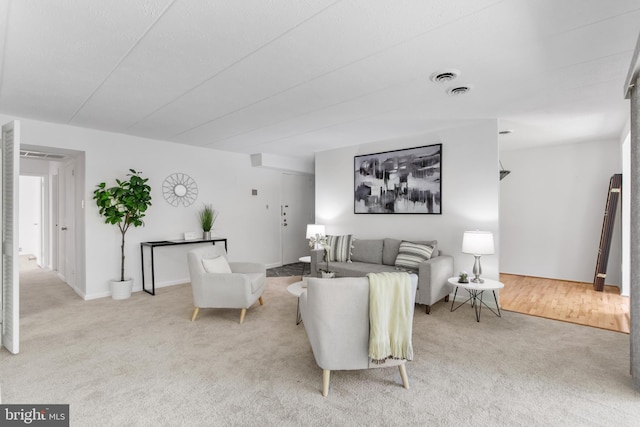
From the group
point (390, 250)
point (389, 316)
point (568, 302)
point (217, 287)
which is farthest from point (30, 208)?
point (568, 302)

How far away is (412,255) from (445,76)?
2281 millimetres

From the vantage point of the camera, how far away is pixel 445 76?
263cm

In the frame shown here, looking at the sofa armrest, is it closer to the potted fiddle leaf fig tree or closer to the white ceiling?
the white ceiling

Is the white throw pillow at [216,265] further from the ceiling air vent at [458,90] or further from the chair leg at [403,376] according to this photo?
the ceiling air vent at [458,90]

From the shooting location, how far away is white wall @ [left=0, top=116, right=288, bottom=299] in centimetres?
446

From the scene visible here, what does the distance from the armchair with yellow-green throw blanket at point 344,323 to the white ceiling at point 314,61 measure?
5.13 ft

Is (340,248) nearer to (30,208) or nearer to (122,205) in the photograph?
(122,205)

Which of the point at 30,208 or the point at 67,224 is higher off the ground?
the point at 30,208

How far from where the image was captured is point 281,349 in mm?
2803

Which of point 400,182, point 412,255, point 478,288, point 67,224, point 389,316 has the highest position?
point 400,182

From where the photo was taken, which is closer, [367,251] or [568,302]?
[568,302]

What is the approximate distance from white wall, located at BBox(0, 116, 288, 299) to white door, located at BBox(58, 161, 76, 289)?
86 centimetres

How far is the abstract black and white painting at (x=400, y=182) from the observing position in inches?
179

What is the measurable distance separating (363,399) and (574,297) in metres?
4.00
